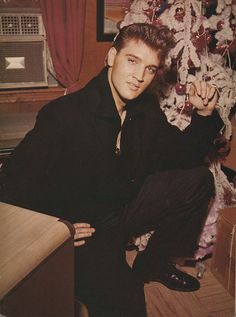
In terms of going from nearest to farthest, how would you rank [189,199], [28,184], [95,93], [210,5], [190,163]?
[28,184], [95,93], [189,199], [190,163], [210,5]

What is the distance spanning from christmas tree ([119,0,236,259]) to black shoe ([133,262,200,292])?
0.14 m

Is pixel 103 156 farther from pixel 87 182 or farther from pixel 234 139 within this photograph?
pixel 234 139

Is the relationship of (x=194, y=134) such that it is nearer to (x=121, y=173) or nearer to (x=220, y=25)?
(x=121, y=173)

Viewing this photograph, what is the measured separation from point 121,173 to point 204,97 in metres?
0.49

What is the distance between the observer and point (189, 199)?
5.17 feet

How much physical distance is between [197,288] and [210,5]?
58.5 inches

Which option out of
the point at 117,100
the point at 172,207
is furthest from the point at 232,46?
the point at 172,207

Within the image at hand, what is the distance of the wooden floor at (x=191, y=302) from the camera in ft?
4.83

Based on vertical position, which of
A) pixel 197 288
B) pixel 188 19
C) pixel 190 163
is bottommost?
pixel 197 288

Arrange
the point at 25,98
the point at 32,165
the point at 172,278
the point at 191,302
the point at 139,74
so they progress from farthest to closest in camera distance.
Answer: the point at 25,98
the point at 172,278
the point at 191,302
the point at 139,74
the point at 32,165

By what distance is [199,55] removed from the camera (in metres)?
1.78

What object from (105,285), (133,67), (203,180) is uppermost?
(133,67)

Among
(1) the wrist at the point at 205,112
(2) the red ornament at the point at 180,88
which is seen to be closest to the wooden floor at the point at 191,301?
(1) the wrist at the point at 205,112

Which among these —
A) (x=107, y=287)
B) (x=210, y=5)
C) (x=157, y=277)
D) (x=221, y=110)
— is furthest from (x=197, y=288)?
(x=210, y=5)
